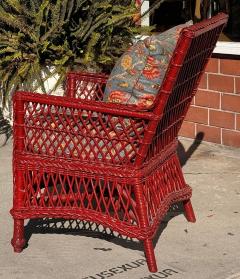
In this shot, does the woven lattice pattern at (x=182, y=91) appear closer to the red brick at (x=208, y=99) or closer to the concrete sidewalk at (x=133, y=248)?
the concrete sidewalk at (x=133, y=248)

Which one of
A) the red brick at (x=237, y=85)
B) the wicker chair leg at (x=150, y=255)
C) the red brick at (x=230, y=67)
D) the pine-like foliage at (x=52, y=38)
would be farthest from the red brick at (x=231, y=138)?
the wicker chair leg at (x=150, y=255)

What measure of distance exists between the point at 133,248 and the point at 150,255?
0.33m

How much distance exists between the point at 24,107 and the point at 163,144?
854mm

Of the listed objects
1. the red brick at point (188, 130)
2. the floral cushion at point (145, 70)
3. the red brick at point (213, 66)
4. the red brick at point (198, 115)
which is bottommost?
the red brick at point (188, 130)

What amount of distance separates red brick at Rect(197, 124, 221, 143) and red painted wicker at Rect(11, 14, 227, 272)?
2370mm

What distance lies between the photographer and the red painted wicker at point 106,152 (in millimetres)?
4480

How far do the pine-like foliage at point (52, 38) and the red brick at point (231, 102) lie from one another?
103 centimetres

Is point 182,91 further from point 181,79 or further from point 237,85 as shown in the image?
point 237,85

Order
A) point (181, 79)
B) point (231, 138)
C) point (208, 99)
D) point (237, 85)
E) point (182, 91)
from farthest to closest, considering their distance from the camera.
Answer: point (208, 99) → point (231, 138) → point (237, 85) → point (182, 91) → point (181, 79)

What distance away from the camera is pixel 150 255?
4523 millimetres

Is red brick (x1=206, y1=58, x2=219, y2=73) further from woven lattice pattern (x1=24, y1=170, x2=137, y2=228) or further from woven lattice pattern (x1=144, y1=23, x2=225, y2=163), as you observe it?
woven lattice pattern (x1=24, y1=170, x2=137, y2=228)

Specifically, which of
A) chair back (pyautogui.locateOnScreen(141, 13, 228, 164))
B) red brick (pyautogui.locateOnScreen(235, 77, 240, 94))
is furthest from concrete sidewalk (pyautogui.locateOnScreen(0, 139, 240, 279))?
red brick (pyautogui.locateOnScreen(235, 77, 240, 94))

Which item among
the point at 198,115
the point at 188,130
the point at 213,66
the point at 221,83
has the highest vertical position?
the point at 213,66

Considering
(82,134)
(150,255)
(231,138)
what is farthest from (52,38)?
(150,255)
